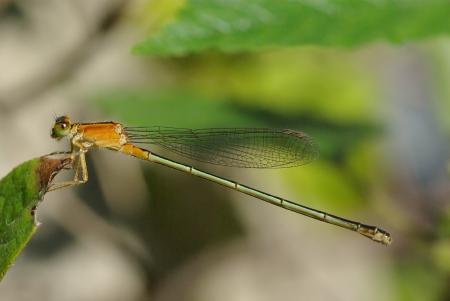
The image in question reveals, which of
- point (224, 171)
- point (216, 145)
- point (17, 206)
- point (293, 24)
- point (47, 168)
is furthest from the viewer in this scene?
point (224, 171)

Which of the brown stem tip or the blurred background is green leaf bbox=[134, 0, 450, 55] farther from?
the blurred background

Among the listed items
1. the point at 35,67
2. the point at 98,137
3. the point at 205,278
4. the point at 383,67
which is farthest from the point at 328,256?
the point at 98,137

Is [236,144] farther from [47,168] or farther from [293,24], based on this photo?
[47,168]

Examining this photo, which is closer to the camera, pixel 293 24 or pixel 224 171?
pixel 293 24

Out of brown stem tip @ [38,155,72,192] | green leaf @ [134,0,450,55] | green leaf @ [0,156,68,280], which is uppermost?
green leaf @ [134,0,450,55]

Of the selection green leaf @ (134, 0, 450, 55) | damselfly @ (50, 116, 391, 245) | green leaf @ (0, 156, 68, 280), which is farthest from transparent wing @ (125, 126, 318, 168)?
green leaf @ (0, 156, 68, 280)

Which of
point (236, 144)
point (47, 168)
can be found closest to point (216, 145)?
point (236, 144)
